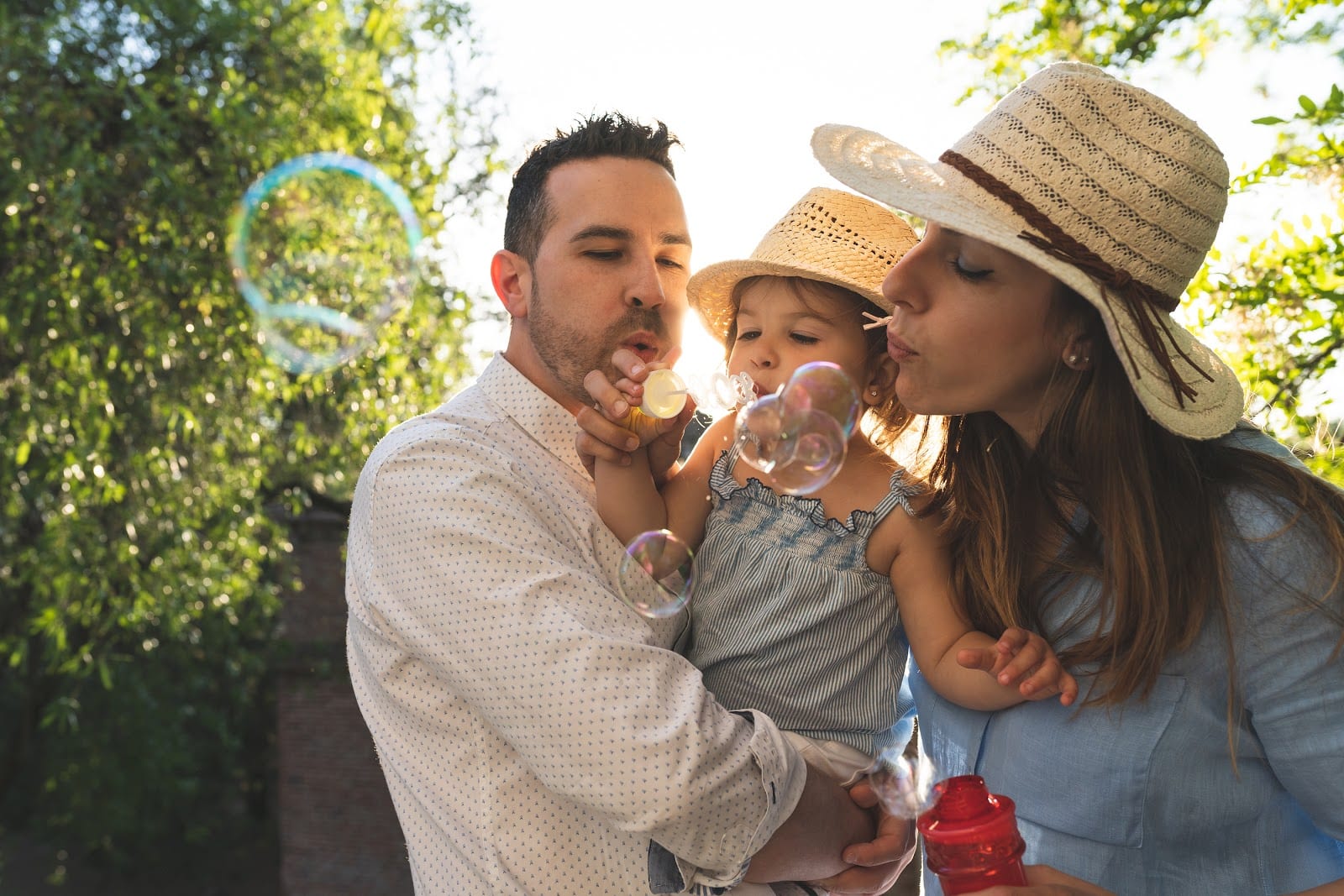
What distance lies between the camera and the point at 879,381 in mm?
2307

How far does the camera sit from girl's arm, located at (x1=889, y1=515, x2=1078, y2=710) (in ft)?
5.77

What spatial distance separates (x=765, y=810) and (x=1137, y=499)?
0.72 metres

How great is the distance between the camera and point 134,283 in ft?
22.0

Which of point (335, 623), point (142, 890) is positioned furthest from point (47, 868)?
point (335, 623)

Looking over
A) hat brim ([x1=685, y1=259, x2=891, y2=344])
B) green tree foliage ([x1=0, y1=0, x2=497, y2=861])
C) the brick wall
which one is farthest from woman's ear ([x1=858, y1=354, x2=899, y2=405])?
the brick wall

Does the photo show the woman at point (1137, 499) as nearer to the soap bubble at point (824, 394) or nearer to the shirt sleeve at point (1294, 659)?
the shirt sleeve at point (1294, 659)

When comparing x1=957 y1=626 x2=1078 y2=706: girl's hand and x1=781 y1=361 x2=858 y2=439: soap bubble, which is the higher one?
x1=781 y1=361 x2=858 y2=439: soap bubble

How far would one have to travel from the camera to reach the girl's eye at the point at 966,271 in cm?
181

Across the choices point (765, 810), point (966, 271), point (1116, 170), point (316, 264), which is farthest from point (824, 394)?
point (316, 264)

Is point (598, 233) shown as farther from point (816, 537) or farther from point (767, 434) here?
point (816, 537)

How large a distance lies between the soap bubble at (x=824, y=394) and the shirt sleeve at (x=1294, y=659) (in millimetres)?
649

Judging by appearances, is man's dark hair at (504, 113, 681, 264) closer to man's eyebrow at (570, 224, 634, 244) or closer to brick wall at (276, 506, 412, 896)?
man's eyebrow at (570, 224, 634, 244)

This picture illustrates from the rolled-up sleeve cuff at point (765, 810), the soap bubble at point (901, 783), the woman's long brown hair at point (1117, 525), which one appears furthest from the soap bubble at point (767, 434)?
the soap bubble at point (901, 783)

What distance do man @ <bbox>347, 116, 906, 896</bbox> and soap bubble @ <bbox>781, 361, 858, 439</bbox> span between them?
1.39 ft
